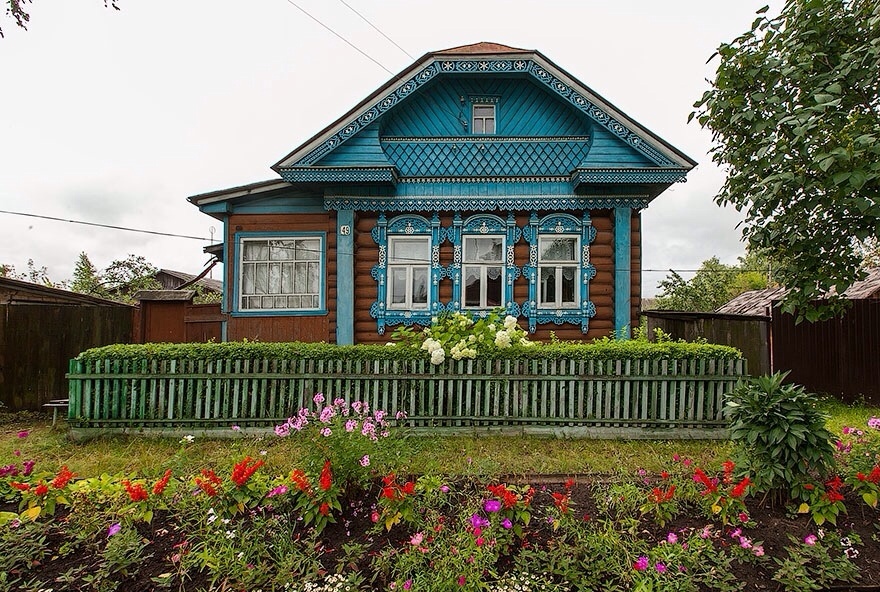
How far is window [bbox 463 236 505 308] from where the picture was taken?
9.60 metres

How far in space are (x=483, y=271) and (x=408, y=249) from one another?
169 centimetres

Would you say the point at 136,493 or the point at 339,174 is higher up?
the point at 339,174

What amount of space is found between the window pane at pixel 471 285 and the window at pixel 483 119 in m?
3.01

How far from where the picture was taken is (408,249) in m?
9.73

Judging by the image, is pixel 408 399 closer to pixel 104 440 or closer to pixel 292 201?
pixel 104 440

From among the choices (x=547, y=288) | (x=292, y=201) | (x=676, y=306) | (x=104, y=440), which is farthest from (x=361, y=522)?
(x=676, y=306)

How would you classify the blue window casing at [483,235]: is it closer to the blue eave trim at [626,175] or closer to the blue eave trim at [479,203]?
the blue eave trim at [479,203]

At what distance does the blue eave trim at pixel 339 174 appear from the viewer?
877 cm

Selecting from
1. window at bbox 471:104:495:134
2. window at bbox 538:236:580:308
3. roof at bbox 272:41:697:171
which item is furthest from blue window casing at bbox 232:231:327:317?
window at bbox 538:236:580:308

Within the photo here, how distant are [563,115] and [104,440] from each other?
32.4ft

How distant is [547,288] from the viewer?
9547mm

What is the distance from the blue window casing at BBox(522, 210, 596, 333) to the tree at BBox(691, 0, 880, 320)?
16.6 ft

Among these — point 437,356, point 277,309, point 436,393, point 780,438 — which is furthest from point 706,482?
point 277,309

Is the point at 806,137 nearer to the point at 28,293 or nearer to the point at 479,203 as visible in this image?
the point at 479,203
